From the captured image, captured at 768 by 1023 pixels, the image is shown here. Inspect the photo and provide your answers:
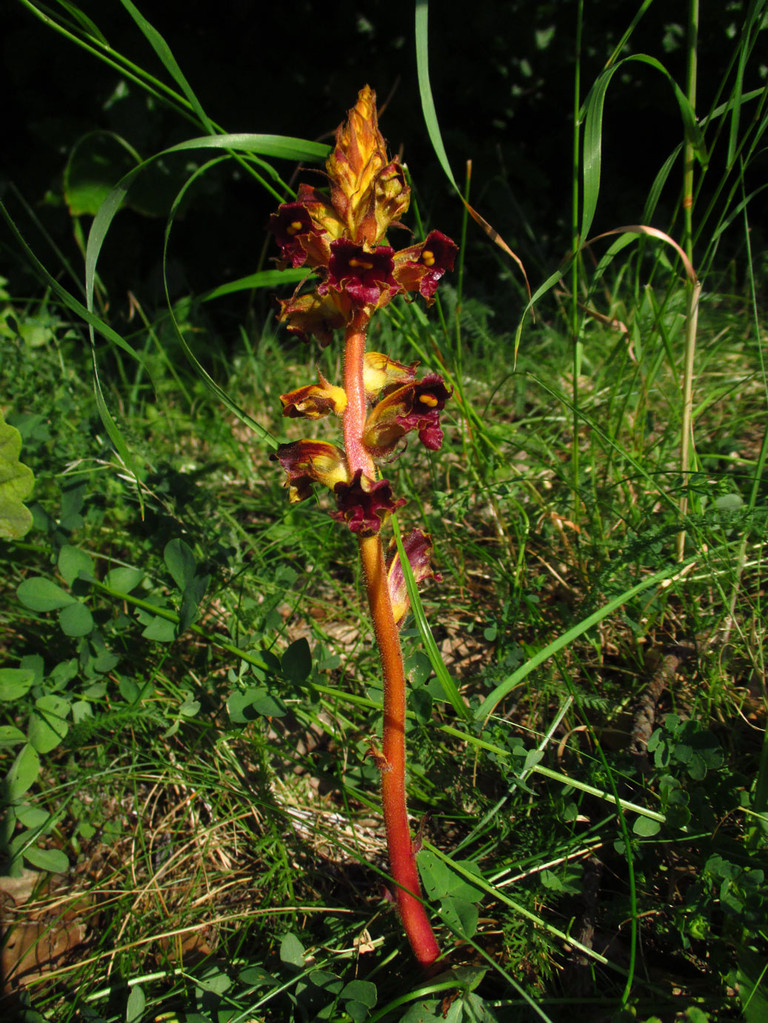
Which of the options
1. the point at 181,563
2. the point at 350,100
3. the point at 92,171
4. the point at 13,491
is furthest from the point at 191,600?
the point at 350,100

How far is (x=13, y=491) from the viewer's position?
1703mm

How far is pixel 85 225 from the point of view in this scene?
377 cm

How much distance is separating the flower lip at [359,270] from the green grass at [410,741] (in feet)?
1.27

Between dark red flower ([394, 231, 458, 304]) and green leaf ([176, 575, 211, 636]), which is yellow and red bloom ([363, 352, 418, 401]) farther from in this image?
A: green leaf ([176, 575, 211, 636])

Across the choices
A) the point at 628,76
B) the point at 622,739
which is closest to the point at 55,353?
the point at 622,739

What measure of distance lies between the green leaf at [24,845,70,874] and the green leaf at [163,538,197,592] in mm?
701

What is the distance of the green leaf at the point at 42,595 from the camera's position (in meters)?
1.73

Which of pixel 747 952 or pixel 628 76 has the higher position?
pixel 628 76

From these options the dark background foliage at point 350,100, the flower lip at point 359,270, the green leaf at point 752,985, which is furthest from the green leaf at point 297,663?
the dark background foliage at point 350,100

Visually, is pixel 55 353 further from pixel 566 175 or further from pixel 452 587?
pixel 566 175

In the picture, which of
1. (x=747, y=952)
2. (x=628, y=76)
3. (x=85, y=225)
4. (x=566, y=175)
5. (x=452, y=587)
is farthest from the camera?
(x=566, y=175)

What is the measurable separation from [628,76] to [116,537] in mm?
4123

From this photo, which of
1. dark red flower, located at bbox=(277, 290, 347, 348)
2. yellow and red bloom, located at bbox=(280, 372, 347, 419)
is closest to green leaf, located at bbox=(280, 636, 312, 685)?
yellow and red bloom, located at bbox=(280, 372, 347, 419)

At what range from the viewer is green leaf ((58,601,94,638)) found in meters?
1.70
